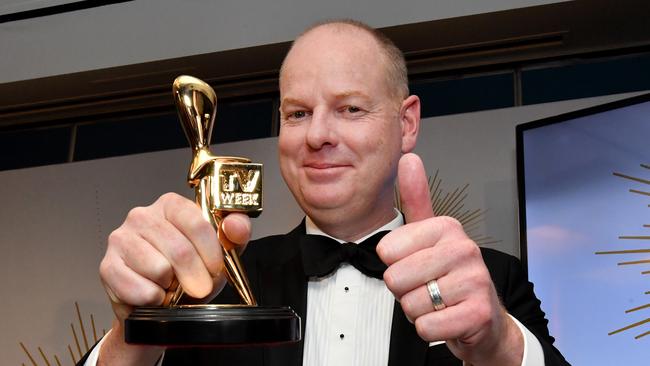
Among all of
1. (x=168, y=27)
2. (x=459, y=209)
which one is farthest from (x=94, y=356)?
(x=168, y=27)

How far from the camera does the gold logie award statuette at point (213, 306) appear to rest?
0.95 meters

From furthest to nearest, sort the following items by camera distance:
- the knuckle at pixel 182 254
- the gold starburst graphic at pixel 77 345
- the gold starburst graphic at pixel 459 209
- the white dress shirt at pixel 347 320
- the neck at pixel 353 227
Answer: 1. the gold starburst graphic at pixel 77 345
2. the gold starburst graphic at pixel 459 209
3. the neck at pixel 353 227
4. the white dress shirt at pixel 347 320
5. the knuckle at pixel 182 254

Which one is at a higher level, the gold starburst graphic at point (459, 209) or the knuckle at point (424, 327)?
the gold starburst graphic at point (459, 209)

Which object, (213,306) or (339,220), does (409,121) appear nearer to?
(339,220)

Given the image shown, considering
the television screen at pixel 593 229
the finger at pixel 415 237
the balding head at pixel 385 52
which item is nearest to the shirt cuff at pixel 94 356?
the finger at pixel 415 237

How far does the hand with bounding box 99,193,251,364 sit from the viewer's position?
39.1 inches

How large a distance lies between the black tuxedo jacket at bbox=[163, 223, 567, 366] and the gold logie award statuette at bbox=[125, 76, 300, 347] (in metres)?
0.34

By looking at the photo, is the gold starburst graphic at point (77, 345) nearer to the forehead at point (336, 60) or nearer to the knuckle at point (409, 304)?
the forehead at point (336, 60)

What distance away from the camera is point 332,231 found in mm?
1594

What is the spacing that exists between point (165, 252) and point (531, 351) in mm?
494

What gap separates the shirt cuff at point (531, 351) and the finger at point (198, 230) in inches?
15.8

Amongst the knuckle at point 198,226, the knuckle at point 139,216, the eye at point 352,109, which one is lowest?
the knuckle at point 198,226

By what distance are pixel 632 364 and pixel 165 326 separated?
1.66 metres

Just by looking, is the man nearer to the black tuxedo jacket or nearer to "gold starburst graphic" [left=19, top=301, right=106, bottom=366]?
the black tuxedo jacket
